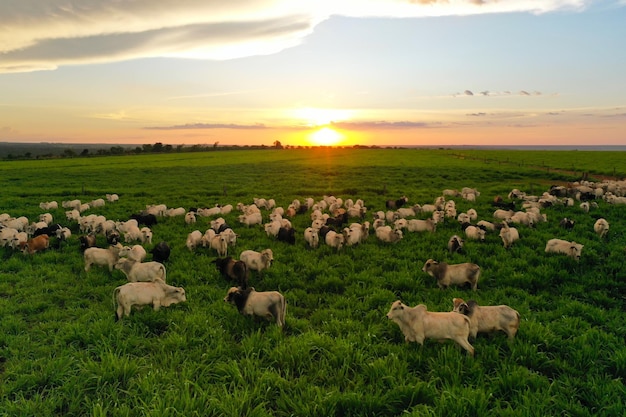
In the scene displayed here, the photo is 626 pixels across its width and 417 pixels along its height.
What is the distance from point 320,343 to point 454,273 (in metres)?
4.61

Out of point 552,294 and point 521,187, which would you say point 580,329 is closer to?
point 552,294

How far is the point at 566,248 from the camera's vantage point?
1186 centimetres

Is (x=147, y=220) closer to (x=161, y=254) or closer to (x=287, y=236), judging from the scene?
(x=161, y=254)

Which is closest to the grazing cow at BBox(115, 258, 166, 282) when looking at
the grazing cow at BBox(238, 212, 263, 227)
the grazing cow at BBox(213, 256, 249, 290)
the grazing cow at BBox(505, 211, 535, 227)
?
the grazing cow at BBox(213, 256, 249, 290)

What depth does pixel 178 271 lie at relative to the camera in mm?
11234

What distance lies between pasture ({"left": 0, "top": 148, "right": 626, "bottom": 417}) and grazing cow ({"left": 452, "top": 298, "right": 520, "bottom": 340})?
0.93 ft

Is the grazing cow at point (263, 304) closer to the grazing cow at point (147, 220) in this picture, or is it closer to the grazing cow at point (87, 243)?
the grazing cow at point (87, 243)

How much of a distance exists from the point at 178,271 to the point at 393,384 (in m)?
7.72

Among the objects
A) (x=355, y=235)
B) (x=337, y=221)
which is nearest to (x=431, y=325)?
(x=355, y=235)

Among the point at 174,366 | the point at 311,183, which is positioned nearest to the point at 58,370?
the point at 174,366

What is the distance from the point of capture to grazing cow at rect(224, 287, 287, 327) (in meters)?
7.85

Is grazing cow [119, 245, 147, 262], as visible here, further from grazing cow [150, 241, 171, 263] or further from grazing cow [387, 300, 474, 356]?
grazing cow [387, 300, 474, 356]

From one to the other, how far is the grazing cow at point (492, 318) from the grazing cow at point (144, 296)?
20.8 ft

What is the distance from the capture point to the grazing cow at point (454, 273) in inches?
376
